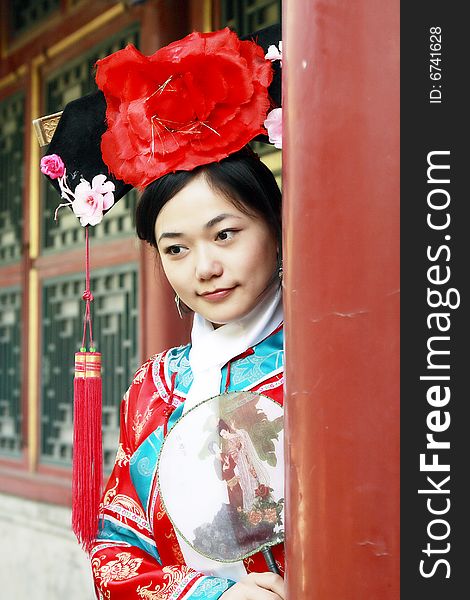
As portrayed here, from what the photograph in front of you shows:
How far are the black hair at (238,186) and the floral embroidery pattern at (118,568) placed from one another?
515 mm

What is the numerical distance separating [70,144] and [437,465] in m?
0.82

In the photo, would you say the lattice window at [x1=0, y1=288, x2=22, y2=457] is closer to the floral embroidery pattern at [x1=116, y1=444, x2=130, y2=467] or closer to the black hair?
the floral embroidery pattern at [x1=116, y1=444, x2=130, y2=467]

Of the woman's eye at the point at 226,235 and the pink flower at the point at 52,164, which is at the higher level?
the pink flower at the point at 52,164

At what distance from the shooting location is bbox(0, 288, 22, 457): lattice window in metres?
3.74

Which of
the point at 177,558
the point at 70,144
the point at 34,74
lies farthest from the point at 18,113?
the point at 177,558

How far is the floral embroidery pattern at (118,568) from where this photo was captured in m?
1.28

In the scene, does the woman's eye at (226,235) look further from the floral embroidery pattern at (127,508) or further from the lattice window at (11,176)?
the lattice window at (11,176)

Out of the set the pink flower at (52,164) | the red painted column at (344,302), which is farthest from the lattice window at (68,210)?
the red painted column at (344,302)

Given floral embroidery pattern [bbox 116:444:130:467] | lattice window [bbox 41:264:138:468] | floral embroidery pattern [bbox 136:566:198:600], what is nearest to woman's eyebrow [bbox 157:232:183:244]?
floral embroidery pattern [bbox 116:444:130:467]

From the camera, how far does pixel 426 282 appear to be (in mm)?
850

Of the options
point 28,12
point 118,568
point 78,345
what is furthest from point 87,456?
point 28,12

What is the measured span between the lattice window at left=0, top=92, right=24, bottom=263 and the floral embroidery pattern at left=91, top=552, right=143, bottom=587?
2.58 meters

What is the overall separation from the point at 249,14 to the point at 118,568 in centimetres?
165

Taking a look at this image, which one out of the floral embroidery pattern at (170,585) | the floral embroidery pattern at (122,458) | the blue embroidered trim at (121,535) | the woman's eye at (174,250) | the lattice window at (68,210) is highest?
the lattice window at (68,210)
